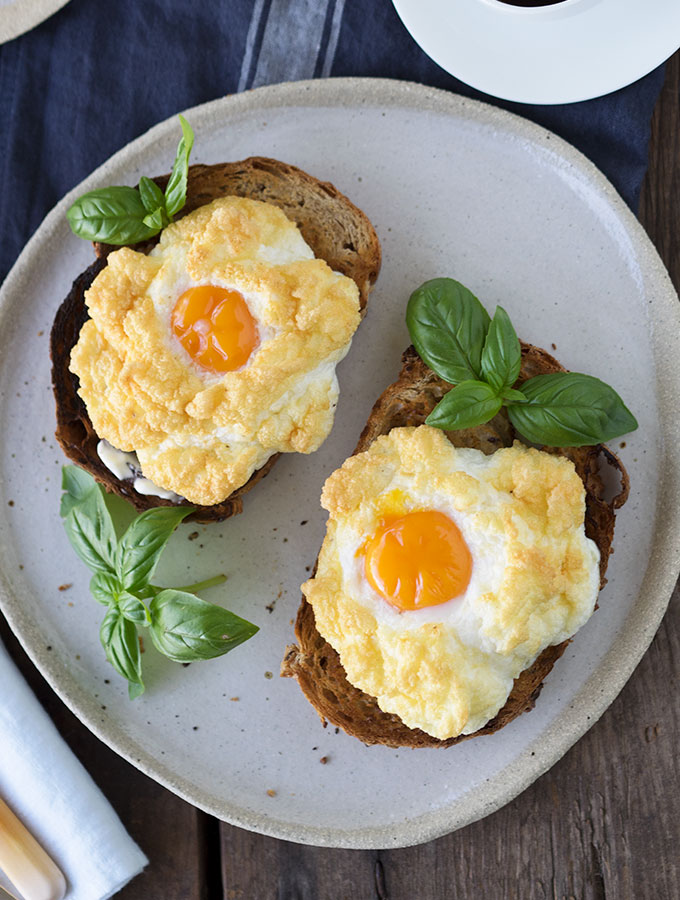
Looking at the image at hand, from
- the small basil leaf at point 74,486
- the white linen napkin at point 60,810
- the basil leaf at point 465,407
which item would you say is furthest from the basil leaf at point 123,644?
the basil leaf at point 465,407

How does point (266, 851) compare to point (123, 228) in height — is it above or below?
below

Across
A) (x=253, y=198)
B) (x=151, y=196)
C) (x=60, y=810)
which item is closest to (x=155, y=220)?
(x=151, y=196)

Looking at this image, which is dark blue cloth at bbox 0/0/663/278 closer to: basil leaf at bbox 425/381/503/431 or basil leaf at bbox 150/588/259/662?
basil leaf at bbox 425/381/503/431

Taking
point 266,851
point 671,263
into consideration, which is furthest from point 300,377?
point 266,851

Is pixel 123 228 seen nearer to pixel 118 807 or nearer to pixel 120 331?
pixel 120 331

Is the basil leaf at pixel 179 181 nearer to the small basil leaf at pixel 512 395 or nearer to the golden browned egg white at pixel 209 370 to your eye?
the golden browned egg white at pixel 209 370

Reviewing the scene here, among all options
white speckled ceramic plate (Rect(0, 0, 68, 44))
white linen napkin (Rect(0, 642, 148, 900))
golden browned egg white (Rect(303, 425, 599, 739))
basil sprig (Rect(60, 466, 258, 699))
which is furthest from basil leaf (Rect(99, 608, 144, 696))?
white speckled ceramic plate (Rect(0, 0, 68, 44))

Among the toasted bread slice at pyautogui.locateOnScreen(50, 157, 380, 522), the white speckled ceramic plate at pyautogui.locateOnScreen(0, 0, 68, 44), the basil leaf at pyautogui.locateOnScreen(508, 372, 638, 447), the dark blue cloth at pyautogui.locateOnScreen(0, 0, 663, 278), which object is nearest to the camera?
the basil leaf at pyautogui.locateOnScreen(508, 372, 638, 447)
